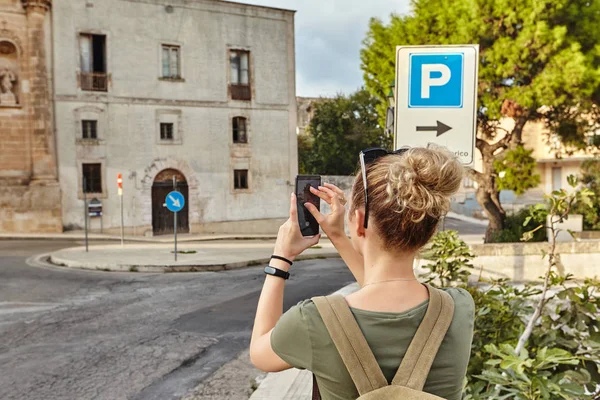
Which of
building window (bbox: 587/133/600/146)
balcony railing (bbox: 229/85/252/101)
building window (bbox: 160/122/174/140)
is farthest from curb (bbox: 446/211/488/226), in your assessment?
building window (bbox: 160/122/174/140)

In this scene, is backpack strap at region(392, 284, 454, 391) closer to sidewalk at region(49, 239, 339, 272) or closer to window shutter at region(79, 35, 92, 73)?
sidewalk at region(49, 239, 339, 272)

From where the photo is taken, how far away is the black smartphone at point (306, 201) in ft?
5.90

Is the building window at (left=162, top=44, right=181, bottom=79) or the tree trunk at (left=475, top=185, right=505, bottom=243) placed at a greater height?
the building window at (left=162, top=44, right=181, bottom=79)

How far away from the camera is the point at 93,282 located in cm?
1146

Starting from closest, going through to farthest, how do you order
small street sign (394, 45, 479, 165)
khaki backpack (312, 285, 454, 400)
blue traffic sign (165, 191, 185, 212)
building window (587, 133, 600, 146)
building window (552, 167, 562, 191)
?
khaki backpack (312, 285, 454, 400), small street sign (394, 45, 479, 165), blue traffic sign (165, 191, 185, 212), building window (587, 133, 600, 146), building window (552, 167, 562, 191)

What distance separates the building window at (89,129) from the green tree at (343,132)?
51.3ft

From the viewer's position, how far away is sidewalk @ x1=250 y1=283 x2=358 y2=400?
4.95 meters

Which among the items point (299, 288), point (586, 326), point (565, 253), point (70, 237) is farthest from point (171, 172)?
point (586, 326)

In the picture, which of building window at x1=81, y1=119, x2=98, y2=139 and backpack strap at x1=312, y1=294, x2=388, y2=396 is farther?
building window at x1=81, y1=119, x2=98, y2=139

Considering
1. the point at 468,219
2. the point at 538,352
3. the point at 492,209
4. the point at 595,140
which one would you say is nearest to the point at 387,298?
the point at 538,352

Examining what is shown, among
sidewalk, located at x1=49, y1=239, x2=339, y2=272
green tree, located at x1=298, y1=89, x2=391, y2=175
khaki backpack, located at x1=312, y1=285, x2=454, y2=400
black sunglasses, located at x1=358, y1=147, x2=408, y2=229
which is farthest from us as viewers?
green tree, located at x1=298, y1=89, x2=391, y2=175

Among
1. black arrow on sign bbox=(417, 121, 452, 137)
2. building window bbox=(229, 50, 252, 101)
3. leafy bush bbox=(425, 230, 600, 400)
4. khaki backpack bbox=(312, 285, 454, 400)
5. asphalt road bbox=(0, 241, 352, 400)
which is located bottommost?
asphalt road bbox=(0, 241, 352, 400)

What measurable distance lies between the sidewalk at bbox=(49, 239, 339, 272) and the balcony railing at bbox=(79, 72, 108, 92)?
7.91 m

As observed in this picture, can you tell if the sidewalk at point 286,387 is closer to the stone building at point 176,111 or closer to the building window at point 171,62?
the stone building at point 176,111
